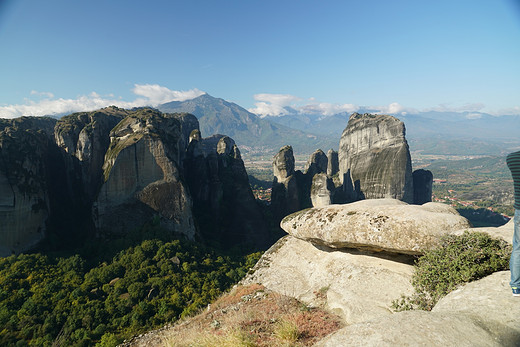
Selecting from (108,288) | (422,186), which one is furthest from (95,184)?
(422,186)

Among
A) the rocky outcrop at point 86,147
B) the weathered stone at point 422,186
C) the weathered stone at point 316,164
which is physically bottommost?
the weathered stone at point 422,186

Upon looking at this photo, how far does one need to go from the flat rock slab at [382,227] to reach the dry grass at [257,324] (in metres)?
3.42

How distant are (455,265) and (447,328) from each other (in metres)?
3.41

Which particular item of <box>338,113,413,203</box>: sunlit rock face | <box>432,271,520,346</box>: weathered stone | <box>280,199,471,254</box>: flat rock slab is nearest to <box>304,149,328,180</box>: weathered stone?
<box>338,113,413,203</box>: sunlit rock face

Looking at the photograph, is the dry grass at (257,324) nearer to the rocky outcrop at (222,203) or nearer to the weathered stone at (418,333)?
the weathered stone at (418,333)

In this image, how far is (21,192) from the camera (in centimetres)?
2892

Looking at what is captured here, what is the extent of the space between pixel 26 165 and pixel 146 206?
603 inches

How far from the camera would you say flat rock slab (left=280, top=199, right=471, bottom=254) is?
29.1 ft

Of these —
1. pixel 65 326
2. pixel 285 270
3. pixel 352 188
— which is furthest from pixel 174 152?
pixel 352 188

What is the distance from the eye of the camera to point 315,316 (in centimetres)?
781

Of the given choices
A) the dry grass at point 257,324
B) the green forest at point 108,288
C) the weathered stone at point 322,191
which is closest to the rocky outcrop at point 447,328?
the dry grass at point 257,324

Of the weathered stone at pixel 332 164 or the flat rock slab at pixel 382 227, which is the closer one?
the flat rock slab at pixel 382 227

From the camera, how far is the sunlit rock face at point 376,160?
50.3 metres

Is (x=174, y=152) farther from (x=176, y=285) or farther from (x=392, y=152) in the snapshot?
(x=392, y=152)
